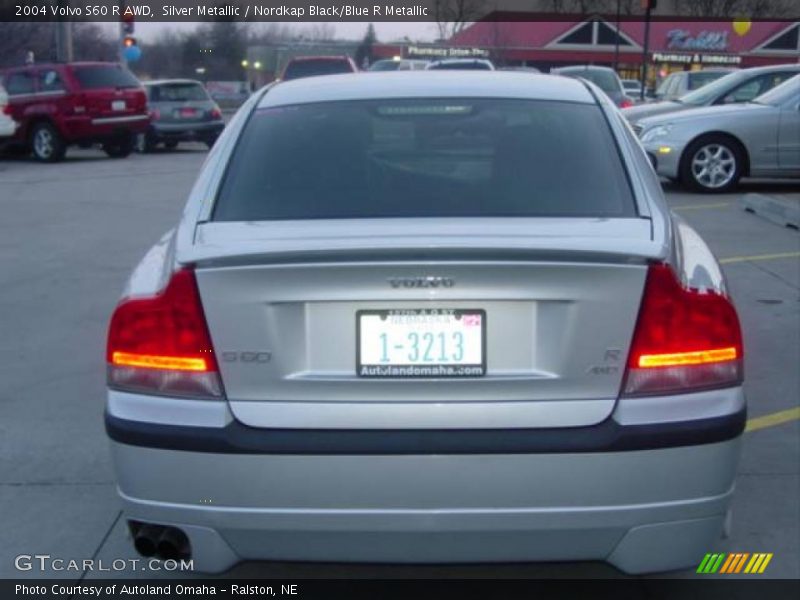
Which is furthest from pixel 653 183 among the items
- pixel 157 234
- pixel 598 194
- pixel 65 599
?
pixel 157 234

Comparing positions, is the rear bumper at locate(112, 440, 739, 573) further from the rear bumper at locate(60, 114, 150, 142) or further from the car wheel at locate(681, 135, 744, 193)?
the rear bumper at locate(60, 114, 150, 142)

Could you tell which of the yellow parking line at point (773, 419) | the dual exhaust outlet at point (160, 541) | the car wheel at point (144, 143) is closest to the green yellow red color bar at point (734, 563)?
the yellow parking line at point (773, 419)

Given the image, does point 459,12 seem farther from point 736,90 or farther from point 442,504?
point 442,504

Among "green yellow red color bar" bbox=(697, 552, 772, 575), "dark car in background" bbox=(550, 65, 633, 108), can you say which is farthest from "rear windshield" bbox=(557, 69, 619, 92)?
"green yellow red color bar" bbox=(697, 552, 772, 575)

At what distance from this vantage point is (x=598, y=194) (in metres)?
3.84

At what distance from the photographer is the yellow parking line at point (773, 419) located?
5.54 metres

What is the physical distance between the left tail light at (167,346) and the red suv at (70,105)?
1883 centimetres

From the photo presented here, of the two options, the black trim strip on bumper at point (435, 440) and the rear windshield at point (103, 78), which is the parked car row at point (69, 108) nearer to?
the rear windshield at point (103, 78)

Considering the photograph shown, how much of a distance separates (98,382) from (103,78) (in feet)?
54.1

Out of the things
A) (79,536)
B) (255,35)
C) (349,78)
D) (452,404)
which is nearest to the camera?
(452,404)

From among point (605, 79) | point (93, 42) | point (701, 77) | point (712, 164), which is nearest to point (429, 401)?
point (712, 164)

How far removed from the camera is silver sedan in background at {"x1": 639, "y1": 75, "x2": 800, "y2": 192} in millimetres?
13852

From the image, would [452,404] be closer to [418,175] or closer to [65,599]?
[418,175]

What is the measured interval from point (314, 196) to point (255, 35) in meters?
50.8
